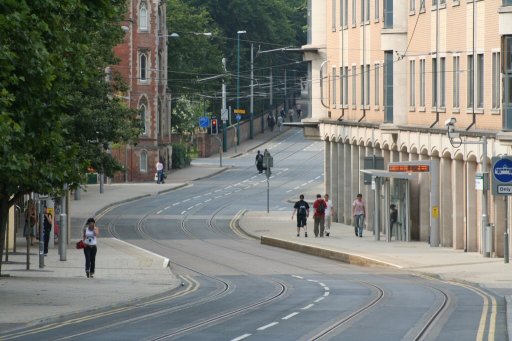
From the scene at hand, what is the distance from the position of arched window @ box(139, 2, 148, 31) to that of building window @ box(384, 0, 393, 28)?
46288 millimetres

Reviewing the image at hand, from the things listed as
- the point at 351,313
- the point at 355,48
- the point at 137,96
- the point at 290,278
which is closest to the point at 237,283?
the point at 290,278

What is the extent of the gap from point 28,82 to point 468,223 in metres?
24.5

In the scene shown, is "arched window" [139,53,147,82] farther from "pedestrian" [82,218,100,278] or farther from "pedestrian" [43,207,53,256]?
"pedestrian" [82,218,100,278]

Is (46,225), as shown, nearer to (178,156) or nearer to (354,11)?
(354,11)

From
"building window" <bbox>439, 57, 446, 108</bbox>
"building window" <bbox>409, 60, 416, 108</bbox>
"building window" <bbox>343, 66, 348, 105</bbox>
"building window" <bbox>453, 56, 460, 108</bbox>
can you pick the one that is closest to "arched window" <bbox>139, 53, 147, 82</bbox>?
"building window" <bbox>343, 66, 348, 105</bbox>

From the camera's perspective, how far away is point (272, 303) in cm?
3197

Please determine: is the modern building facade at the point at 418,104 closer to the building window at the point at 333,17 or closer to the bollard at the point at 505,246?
the building window at the point at 333,17

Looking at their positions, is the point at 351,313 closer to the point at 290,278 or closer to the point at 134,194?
the point at 290,278

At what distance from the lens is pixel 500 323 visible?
25984 mm

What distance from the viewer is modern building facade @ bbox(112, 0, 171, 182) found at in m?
105

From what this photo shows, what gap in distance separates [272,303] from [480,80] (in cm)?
1998

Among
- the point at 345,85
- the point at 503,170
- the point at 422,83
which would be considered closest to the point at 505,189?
the point at 503,170

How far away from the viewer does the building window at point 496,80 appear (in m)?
47.4

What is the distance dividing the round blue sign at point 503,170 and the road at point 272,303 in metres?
3.29
